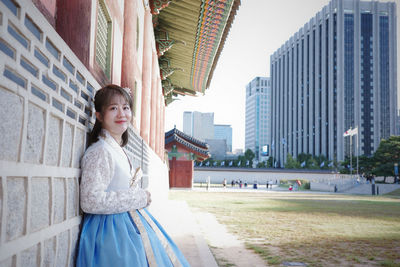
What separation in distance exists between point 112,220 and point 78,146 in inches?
20.5

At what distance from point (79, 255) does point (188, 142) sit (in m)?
26.6

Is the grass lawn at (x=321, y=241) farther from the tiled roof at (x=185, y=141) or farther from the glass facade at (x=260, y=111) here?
the glass facade at (x=260, y=111)

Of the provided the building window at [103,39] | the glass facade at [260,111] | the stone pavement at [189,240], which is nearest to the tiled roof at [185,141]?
the stone pavement at [189,240]

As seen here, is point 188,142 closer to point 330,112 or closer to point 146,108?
point 146,108

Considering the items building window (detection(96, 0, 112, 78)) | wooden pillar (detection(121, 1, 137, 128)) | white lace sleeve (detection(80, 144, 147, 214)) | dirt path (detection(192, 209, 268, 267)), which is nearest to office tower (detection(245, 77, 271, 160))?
dirt path (detection(192, 209, 268, 267))

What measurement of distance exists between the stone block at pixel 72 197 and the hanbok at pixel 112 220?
0.04m

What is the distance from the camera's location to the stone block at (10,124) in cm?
130

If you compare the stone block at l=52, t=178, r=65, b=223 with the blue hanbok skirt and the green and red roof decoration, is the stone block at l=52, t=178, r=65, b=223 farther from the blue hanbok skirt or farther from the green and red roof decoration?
the green and red roof decoration

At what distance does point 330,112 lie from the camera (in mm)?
79625

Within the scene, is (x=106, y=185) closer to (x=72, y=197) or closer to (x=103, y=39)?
(x=72, y=197)

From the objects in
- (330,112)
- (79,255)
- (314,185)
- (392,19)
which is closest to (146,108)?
(79,255)

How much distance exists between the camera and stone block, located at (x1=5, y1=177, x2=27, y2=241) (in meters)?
1.37

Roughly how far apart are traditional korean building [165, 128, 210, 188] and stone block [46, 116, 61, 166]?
83.6 ft

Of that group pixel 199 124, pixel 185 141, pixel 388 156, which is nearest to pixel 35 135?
pixel 185 141
